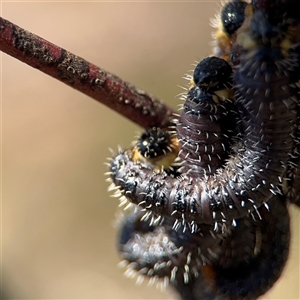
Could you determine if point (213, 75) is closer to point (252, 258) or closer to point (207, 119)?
point (207, 119)

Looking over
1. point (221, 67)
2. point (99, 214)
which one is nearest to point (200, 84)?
point (221, 67)

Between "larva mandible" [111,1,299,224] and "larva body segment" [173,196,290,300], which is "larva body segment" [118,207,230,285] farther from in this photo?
"larva mandible" [111,1,299,224]

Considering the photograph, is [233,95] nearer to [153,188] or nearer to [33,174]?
[153,188]

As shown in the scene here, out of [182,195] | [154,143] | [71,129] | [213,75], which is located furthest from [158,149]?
[71,129]

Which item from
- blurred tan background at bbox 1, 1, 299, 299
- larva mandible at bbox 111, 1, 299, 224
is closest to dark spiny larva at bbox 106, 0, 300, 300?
larva mandible at bbox 111, 1, 299, 224

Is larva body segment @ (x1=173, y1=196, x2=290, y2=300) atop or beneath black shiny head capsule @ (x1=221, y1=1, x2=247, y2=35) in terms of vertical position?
beneath

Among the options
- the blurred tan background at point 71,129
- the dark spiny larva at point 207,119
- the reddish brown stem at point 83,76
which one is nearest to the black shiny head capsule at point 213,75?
the dark spiny larva at point 207,119
